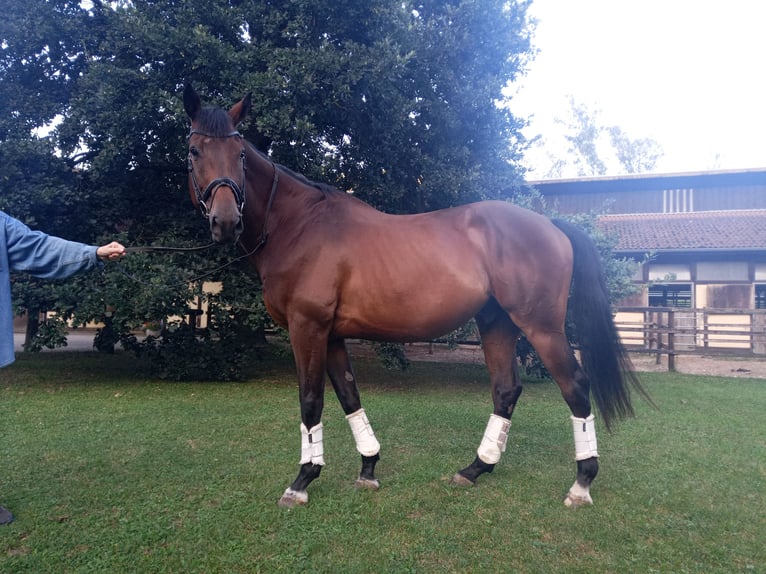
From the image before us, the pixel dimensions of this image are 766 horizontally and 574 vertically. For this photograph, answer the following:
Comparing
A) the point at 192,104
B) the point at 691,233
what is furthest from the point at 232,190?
the point at 691,233

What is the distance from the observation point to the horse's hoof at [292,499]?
326 centimetres

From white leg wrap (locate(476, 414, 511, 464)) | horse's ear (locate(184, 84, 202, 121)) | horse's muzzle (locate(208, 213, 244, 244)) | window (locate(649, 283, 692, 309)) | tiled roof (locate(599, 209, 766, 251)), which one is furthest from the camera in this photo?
window (locate(649, 283, 692, 309))

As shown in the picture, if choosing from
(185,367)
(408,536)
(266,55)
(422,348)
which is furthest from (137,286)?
(422,348)

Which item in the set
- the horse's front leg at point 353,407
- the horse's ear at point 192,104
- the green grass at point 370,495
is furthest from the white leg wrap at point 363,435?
the horse's ear at point 192,104

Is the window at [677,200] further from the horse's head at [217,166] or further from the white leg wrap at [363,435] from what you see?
the horse's head at [217,166]

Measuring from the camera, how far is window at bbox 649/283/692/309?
1648 cm

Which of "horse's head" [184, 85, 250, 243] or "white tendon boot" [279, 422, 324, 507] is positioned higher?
"horse's head" [184, 85, 250, 243]

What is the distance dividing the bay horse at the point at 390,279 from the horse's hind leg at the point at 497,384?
28 mm

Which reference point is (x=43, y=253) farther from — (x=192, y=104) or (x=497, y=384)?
(x=497, y=384)

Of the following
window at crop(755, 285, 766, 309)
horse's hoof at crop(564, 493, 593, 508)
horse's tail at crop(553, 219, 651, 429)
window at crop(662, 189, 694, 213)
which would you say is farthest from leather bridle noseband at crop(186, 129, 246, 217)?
window at crop(662, 189, 694, 213)

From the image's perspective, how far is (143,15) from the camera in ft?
24.0

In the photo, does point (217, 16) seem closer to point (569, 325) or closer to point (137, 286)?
point (137, 286)

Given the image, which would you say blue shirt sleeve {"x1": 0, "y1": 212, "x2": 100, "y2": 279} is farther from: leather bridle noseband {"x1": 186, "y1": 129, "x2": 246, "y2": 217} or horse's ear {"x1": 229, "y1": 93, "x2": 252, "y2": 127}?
horse's ear {"x1": 229, "y1": 93, "x2": 252, "y2": 127}

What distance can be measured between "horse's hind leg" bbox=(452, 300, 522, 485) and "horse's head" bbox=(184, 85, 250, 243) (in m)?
1.94
